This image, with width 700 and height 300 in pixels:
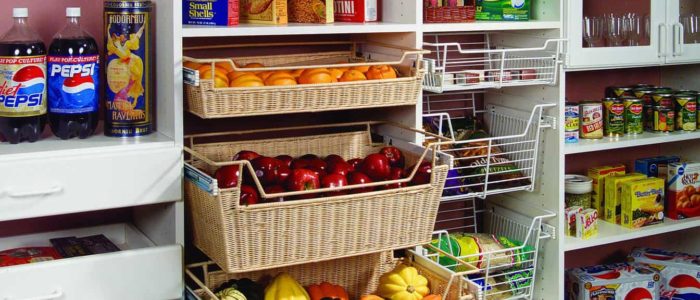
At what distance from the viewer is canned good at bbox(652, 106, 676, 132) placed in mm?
3211

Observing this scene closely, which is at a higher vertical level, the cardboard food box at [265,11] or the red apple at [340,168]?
the cardboard food box at [265,11]

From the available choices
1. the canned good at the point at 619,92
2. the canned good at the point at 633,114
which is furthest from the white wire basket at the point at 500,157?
the canned good at the point at 619,92

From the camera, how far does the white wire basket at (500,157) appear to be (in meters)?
2.74

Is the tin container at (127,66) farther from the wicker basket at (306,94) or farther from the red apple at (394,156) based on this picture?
the red apple at (394,156)

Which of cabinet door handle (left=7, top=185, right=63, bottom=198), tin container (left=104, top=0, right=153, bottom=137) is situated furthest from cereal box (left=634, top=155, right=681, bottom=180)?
cabinet door handle (left=7, top=185, right=63, bottom=198)

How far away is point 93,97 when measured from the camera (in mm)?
2234

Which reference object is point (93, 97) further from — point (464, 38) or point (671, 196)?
point (671, 196)

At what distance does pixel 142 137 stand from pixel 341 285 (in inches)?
26.6

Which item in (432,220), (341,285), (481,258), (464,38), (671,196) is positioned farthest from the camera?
(671,196)

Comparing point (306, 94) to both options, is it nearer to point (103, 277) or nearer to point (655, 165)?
point (103, 277)

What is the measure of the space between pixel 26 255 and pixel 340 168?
792 millimetres

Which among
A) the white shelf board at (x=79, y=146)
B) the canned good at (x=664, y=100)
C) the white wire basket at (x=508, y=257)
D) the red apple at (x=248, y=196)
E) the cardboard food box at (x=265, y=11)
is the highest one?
the cardboard food box at (x=265, y=11)

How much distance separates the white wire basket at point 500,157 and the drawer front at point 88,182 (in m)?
0.81

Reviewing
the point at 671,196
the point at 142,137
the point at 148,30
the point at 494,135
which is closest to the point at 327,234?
the point at 142,137
